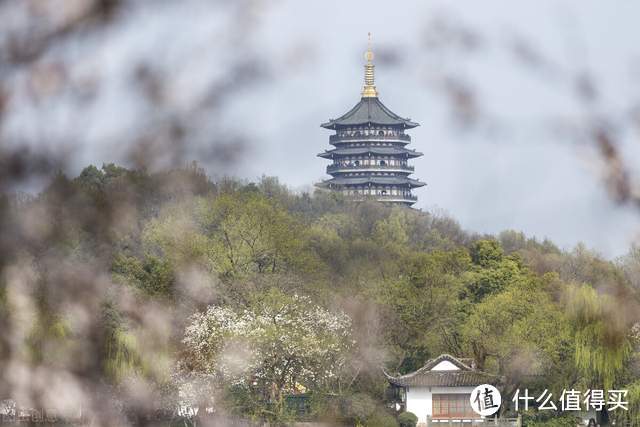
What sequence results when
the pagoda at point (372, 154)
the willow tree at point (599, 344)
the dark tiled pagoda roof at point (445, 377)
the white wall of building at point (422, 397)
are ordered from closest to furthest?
1. the willow tree at point (599, 344)
2. the dark tiled pagoda roof at point (445, 377)
3. the white wall of building at point (422, 397)
4. the pagoda at point (372, 154)

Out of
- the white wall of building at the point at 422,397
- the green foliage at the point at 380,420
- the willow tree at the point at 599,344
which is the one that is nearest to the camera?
the green foliage at the point at 380,420

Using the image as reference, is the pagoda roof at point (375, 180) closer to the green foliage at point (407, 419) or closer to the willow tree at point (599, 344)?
the green foliage at point (407, 419)

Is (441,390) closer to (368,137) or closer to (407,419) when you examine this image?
(407,419)

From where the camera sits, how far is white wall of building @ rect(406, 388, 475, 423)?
1934 inches

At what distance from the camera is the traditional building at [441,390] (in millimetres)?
48500

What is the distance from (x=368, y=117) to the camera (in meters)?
114

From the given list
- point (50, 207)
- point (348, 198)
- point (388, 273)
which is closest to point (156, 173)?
point (50, 207)

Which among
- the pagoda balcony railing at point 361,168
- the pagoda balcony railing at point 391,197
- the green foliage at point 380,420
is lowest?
the green foliage at point 380,420

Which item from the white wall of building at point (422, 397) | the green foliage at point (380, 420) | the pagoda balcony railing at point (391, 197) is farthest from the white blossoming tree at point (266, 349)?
the pagoda balcony railing at point (391, 197)

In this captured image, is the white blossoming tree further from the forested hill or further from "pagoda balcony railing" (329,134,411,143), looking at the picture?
"pagoda balcony railing" (329,134,411,143)

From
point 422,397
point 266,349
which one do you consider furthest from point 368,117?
point 266,349

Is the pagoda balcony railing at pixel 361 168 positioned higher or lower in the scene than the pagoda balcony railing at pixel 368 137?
lower

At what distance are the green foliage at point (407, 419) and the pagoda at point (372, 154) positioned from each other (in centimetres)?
6326

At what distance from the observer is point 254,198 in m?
54.1
